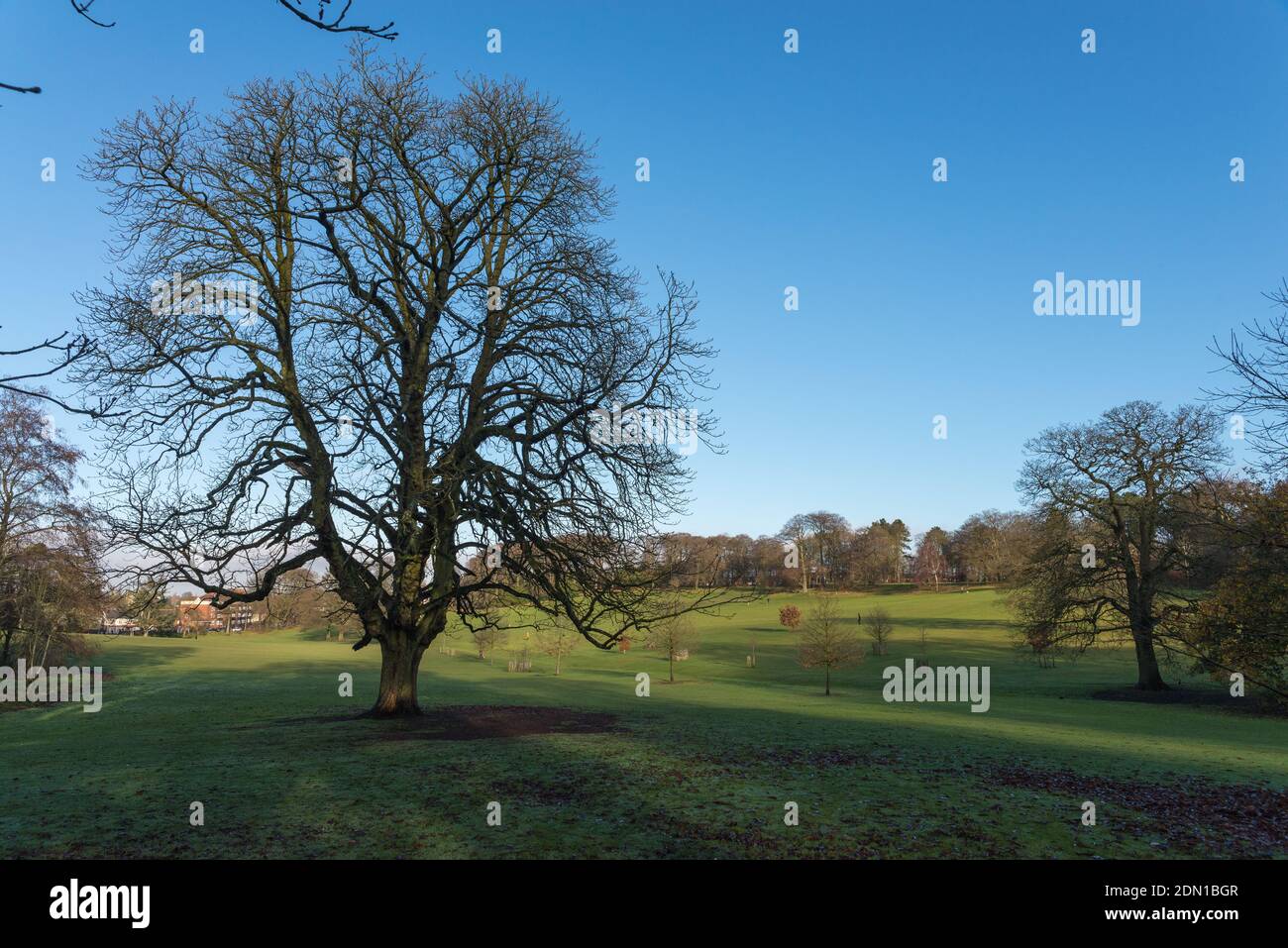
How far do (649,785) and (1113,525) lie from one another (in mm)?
34875

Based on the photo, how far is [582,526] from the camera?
17.3m

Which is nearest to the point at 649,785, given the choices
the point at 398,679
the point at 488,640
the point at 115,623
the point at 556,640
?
the point at 398,679

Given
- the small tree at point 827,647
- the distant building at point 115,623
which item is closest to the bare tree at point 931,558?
the small tree at point 827,647

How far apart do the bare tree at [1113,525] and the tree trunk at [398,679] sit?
31.5 m

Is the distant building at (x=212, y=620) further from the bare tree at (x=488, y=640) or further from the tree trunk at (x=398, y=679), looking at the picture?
the tree trunk at (x=398, y=679)

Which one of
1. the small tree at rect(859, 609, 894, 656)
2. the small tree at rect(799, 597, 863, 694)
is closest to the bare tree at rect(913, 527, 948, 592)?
the small tree at rect(859, 609, 894, 656)

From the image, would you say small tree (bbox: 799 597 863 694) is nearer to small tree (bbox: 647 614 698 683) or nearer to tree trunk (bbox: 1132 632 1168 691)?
small tree (bbox: 647 614 698 683)

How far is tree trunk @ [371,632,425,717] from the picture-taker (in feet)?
64.3

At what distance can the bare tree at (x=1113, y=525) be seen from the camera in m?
36.2

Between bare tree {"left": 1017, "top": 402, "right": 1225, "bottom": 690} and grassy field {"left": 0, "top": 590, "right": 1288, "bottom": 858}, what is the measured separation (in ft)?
27.3

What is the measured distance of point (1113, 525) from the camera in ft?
123

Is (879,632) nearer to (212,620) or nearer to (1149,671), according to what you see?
(1149,671)
